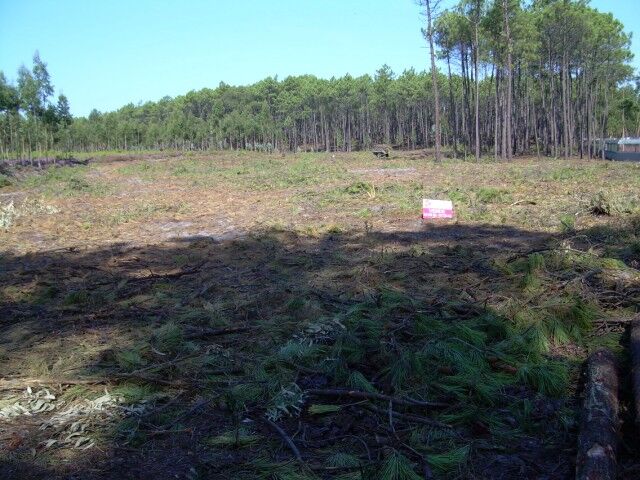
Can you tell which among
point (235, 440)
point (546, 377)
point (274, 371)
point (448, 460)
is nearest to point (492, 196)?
point (546, 377)

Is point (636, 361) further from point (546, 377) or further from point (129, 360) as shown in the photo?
point (129, 360)

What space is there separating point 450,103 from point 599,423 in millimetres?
54271

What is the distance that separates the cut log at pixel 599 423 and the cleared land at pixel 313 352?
0.47ft

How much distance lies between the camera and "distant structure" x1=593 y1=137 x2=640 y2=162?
1635 inches

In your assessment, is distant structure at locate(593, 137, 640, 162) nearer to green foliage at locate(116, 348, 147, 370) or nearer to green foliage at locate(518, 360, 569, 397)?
green foliage at locate(518, 360, 569, 397)

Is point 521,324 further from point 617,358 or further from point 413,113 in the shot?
point 413,113

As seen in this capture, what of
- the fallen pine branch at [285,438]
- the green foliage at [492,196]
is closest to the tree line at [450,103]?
the green foliage at [492,196]

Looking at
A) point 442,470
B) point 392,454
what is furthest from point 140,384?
point 442,470

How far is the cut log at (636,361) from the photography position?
3113 mm

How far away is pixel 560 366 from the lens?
392 centimetres

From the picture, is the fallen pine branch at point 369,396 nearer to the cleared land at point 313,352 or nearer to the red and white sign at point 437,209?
the cleared land at point 313,352

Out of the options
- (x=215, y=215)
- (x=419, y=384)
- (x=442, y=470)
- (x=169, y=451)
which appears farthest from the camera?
(x=215, y=215)

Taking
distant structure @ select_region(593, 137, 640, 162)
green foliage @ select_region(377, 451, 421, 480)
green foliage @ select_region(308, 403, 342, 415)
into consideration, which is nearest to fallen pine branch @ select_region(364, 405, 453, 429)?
green foliage @ select_region(308, 403, 342, 415)

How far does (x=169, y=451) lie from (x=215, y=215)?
10.4 meters
